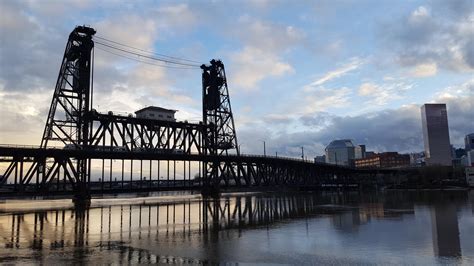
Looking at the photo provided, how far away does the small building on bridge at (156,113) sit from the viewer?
114 meters

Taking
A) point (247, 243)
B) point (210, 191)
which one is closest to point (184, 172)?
point (210, 191)

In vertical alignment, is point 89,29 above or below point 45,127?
above

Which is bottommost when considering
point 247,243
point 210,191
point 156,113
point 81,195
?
point 247,243

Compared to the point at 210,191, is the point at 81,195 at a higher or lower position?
higher

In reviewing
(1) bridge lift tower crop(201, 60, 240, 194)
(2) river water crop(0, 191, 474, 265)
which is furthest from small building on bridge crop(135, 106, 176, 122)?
(2) river water crop(0, 191, 474, 265)

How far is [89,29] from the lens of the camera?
3679 inches

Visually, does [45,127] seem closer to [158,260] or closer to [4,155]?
[4,155]

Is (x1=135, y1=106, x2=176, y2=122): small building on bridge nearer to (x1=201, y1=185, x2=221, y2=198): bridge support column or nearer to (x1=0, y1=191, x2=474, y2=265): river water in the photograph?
(x1=201, y1=185, x2=221, y2=198): bridge support column

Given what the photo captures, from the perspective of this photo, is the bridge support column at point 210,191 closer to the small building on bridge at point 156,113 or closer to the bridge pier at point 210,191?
the bridge pier at point 210,191

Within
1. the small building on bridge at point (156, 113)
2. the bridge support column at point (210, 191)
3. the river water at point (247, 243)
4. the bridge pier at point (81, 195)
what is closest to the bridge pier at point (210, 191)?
the bridge support column at point (210, 191)

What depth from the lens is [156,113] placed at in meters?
115

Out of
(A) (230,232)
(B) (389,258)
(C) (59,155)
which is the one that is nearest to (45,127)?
(C) (59,155)

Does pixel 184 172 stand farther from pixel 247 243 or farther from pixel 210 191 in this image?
pixel 247 243

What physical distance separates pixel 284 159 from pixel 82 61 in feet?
228
